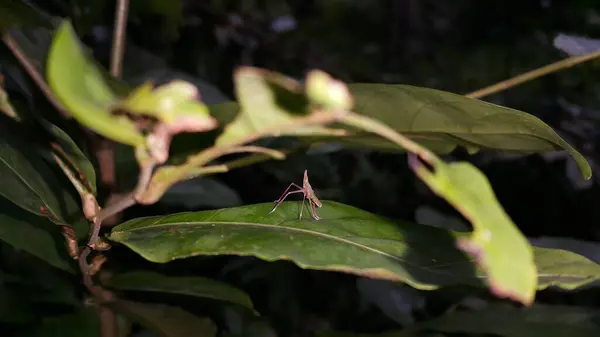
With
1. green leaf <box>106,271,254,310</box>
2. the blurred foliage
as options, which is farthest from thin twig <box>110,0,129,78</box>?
green leaf <box>106,271,254,310</box>

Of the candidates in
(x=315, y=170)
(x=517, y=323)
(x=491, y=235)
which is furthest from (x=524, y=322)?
(x=315, y=170)

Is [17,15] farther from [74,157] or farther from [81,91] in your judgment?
[81,91]

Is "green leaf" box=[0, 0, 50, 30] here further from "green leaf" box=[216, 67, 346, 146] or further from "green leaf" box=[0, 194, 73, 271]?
"green leaf" box=[216, 67, 346, 146]

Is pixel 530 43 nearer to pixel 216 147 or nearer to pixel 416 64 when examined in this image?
pixel 416 64

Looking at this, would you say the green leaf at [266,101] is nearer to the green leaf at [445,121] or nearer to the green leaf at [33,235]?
the green leaf at [445,121]

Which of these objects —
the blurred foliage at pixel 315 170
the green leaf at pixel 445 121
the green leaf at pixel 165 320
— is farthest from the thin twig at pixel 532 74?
the green leaf at pixel 165 320

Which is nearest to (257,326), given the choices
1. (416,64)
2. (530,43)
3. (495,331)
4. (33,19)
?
(495,331)
